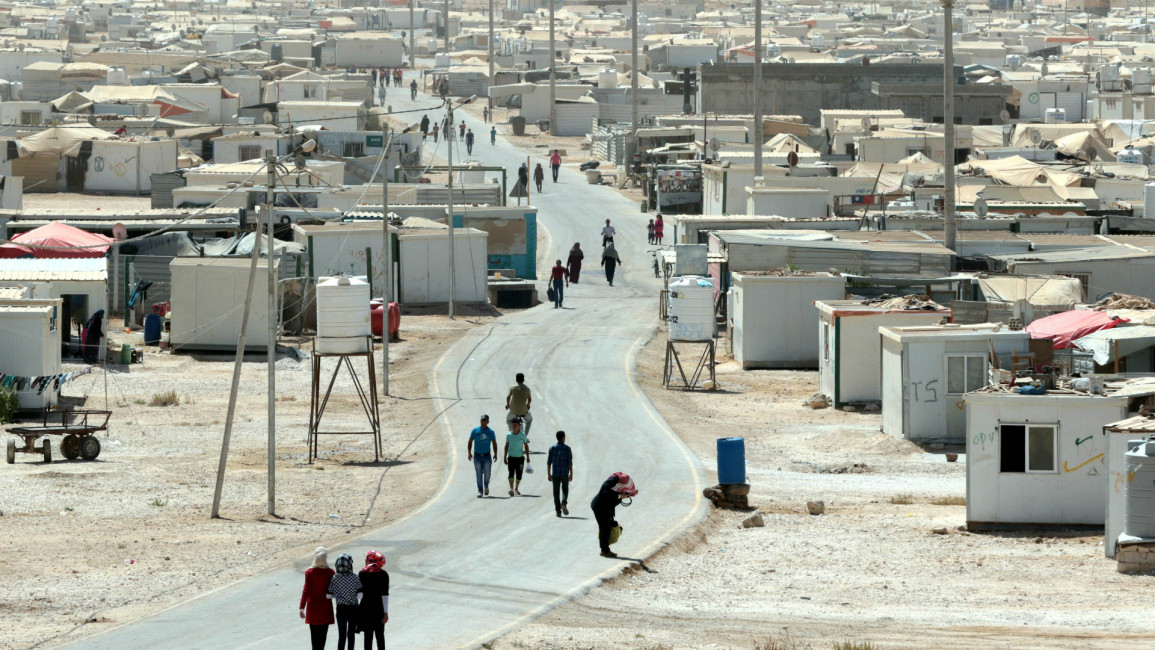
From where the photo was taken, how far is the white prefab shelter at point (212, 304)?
120 ft

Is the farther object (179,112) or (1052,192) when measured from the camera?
(179,112)

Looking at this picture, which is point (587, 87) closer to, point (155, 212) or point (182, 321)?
point (155, 212)

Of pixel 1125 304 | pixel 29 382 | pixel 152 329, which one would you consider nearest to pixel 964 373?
pixel 1125 304

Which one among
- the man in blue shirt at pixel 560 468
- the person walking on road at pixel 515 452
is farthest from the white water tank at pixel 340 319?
the man in blue shirt at pixel 560 468

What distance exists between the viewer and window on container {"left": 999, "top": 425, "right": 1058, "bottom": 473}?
21531mm

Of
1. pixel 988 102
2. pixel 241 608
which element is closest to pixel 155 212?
pixel 241 608

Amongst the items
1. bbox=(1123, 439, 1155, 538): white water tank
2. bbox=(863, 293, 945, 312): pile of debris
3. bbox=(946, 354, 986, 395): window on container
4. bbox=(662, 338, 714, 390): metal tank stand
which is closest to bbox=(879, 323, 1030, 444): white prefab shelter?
bbox=(946, 354, 986, 395): window on container

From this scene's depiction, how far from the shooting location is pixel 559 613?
16688mm

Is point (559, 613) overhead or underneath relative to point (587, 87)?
underneath

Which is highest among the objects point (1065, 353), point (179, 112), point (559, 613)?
point (179, 112)

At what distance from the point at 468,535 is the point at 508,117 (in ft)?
263

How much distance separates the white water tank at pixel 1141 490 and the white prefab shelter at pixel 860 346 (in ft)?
38.3

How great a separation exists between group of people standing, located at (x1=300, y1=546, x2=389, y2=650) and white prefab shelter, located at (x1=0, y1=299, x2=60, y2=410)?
17.2 metres

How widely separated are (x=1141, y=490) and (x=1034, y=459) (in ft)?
10.2
